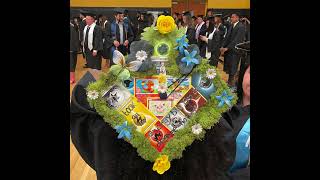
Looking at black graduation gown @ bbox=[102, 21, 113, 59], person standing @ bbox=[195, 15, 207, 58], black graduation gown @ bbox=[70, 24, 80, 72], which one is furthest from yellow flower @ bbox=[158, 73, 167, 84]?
black graduation gown @ bbox=[102, 21, 113, 59]

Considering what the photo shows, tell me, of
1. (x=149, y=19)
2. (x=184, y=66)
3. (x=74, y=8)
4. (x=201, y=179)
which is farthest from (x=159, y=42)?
(x=74, y=8)

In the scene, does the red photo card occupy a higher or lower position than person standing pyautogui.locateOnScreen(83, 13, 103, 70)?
lower

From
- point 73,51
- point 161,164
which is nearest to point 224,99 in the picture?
point 161,164

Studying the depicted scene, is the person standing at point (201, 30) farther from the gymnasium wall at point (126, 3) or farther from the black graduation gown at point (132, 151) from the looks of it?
the black graduation gown at point (132, 151)

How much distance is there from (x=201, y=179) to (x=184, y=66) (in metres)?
0.47

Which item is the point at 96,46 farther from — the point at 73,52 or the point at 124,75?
the point at 124,75

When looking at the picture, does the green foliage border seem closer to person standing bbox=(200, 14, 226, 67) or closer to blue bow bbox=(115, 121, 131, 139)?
blue bow bbox=(115, 121, 131, 139)

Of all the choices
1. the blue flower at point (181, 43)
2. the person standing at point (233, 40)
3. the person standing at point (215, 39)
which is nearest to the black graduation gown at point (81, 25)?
the person standing at point (215, 39)

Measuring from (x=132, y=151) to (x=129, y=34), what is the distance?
79.0 inches

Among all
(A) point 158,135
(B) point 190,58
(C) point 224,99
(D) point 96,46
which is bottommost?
(A) point 158,135

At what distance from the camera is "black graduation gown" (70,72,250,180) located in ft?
4.69

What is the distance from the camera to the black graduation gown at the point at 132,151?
1.43 meters

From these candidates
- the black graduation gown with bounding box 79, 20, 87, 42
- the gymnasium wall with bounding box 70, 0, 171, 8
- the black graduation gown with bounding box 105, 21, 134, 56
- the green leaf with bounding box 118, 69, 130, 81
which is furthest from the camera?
the black graduation gown with bounding box 79, 20, 87, 42

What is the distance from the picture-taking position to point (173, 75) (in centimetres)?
136
